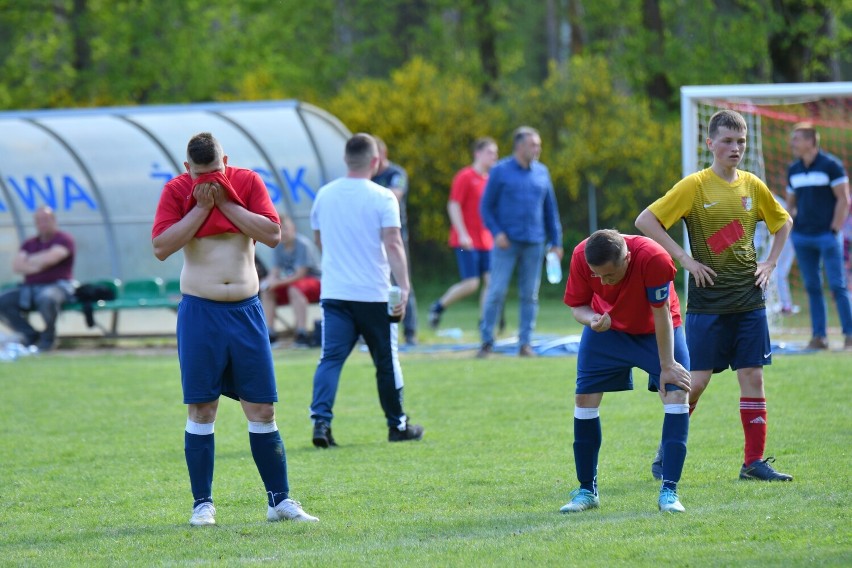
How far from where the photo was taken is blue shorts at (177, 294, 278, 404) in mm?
6105

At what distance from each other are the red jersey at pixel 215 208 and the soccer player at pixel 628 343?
5.22 ft

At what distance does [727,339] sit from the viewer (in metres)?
6.99

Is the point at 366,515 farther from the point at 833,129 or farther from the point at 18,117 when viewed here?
the point at 833,129

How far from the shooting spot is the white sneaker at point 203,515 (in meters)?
6.12

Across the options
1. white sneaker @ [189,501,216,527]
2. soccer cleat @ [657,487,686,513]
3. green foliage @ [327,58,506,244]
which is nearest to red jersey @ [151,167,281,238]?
white sneaker @ [189,501,216,527]

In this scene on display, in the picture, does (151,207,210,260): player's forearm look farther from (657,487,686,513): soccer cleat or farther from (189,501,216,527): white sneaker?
(657,487,686,513): soccer cleat

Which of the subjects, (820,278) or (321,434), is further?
(820,278)

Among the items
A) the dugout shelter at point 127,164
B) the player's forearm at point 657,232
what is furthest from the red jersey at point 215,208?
the dugout shelter at point 127,164

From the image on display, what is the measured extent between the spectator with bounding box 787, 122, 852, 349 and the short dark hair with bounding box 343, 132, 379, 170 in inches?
223

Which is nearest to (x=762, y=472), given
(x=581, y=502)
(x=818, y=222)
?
(x=581, y=502)

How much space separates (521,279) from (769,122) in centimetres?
772

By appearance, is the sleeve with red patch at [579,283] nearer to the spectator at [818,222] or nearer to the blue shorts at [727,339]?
the blue shorts at [727,339]

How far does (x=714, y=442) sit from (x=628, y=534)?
2.64m

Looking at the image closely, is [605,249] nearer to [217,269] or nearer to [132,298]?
[217,269]
